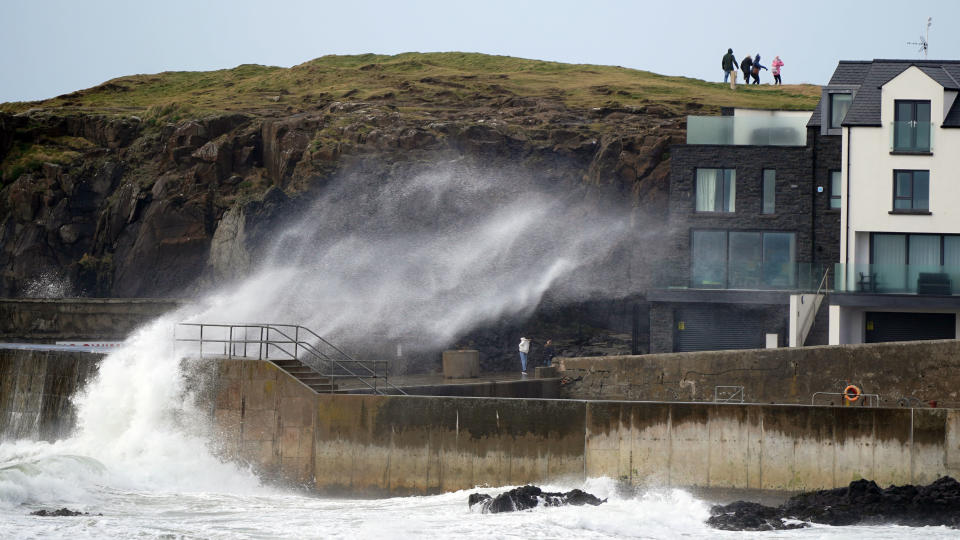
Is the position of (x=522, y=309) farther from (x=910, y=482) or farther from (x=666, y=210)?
(x=910, y=482)

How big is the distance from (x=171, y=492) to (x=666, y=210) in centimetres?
2409

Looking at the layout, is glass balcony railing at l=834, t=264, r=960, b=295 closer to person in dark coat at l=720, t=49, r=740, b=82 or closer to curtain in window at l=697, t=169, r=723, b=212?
curtain in window at l=697, t=169, r=723, b=212

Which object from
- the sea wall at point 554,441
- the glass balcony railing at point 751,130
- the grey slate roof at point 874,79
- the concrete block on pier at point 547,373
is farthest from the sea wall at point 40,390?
the grey slate roof at point 874,79

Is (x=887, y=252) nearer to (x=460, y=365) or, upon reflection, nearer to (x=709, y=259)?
(x=709, y=259)

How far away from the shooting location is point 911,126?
36031 mm

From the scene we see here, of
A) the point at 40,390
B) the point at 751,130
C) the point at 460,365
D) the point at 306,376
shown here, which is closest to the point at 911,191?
the point at 751,130

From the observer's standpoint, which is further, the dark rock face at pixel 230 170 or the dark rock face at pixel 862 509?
the dark rock face at pixel 230 170

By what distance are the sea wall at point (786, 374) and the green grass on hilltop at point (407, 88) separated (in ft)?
91.1

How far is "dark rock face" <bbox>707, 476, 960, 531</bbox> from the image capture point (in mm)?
20766

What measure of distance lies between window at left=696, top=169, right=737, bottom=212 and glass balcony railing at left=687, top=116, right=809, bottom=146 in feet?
3.72

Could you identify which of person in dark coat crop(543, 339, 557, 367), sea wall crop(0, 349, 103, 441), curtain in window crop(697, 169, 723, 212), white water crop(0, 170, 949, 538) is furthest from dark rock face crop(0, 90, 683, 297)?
sea wall crop(0, 349, 103, 441)

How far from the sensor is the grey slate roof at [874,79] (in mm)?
36094

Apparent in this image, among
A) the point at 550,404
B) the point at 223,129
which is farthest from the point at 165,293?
A: the point at 550,404

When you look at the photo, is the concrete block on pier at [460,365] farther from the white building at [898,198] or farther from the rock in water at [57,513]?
the rock in water at [57,513]
